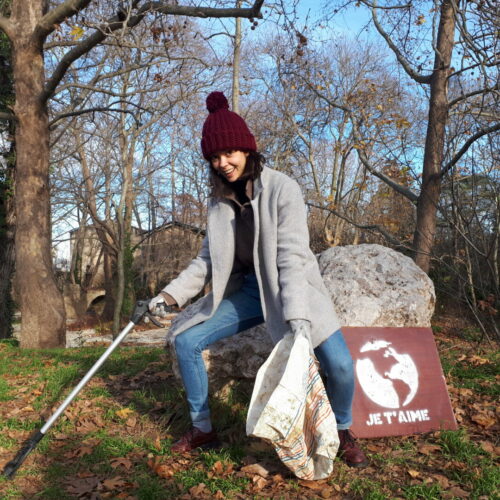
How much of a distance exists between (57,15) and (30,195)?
310 centimetres

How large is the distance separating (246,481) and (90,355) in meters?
4.25

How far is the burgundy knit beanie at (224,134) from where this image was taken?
334cm

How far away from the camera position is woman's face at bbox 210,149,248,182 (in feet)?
11.2

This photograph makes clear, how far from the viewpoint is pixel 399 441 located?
361cm

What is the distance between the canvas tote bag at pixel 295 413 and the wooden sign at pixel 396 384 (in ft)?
2.72

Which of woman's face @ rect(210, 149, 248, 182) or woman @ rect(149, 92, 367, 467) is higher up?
woman's face @ rect(210, 149, 248, 182)

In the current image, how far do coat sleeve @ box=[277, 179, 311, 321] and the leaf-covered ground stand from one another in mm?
1123

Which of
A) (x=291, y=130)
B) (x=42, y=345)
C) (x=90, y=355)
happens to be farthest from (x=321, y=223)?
(x=90, y=355)

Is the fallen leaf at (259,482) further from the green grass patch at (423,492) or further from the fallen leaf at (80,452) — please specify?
the fallen leaf at (80,452)

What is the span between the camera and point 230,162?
11.3 ft

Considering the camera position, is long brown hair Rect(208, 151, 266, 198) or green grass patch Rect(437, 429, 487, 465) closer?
green grass patch Rect(437, 429, 487, 465)

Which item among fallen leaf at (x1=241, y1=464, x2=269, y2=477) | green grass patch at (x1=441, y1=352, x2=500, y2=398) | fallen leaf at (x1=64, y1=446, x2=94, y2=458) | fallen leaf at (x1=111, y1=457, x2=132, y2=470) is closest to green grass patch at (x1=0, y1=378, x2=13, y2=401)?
fallen leaf at (x1=64, y1=446, x2=94, y2=458)

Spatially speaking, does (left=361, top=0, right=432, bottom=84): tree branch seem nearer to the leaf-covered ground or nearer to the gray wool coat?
the leaf-covered ground

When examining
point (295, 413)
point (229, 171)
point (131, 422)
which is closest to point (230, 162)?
point (229, 171)
